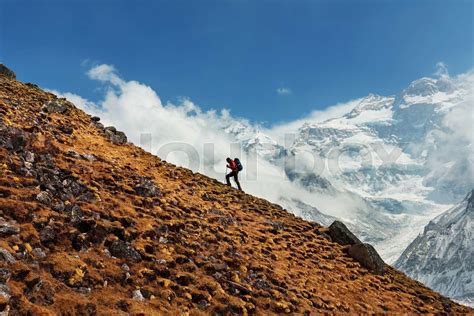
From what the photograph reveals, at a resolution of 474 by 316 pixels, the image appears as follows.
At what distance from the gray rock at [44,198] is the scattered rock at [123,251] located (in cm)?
420

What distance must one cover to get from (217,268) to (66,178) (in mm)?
10546

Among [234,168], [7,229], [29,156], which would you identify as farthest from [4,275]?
[234,168]

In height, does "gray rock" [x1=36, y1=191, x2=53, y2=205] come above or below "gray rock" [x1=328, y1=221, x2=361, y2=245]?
below

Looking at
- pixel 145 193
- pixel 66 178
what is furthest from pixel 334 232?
pixel 66 178

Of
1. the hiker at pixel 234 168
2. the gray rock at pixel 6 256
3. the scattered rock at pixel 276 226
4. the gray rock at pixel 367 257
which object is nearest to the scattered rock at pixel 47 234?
the gray rock at pixel 6 256

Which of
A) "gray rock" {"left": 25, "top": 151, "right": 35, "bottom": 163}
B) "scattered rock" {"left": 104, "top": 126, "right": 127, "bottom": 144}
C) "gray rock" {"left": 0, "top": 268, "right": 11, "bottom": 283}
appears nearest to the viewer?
"gray rock" {"left": 0, "top": 268, "right": 11, "bottom": 283}

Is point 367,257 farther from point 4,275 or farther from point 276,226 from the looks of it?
point 4,275

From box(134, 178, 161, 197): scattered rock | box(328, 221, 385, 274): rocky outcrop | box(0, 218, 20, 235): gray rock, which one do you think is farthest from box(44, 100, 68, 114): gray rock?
box(328, 221, 385, 274): rocky outcrop

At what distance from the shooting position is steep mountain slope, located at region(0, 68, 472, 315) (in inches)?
736

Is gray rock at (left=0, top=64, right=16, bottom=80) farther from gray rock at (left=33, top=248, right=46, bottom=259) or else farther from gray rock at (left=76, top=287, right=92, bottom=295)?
gray rock at (left=76, top=287, right=92, bottom=295)

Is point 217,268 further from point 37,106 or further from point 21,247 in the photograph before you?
point 37,106

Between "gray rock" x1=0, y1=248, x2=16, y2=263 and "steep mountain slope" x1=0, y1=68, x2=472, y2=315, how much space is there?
5cm

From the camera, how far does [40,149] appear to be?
28688 mm

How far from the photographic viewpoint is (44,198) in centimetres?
2298
